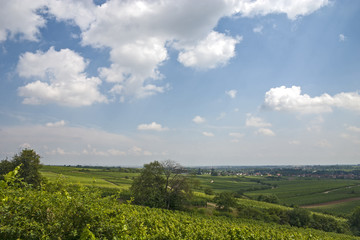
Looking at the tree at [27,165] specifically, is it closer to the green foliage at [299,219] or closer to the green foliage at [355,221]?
the green foliage at [299,219]

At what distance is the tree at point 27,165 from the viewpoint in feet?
142

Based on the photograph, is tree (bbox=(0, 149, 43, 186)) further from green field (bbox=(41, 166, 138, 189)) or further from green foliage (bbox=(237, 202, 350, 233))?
green foliage (bbox=(237, 202, 350, 233))

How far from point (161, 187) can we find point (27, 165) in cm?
2905

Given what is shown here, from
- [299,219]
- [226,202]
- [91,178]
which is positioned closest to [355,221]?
[299,219]

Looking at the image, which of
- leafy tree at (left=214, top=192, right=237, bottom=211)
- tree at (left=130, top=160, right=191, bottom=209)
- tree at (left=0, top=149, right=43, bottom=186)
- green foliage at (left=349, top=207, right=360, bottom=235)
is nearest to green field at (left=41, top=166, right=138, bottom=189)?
tree at (left=0, top=149, right=43, bottom=186)

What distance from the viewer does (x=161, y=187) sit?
53.7 meters

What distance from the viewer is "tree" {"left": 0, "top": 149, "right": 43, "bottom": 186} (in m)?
43.2

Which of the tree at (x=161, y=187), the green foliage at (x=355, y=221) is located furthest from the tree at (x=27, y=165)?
the green foliage at (x=355, y=221)

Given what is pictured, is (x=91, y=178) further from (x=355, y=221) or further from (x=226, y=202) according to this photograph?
(x=355, y=221)

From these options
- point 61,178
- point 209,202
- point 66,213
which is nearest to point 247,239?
point 66,213

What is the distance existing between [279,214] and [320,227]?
10882mm

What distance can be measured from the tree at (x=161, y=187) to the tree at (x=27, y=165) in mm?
20736

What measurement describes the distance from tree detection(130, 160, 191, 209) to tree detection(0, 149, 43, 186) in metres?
20.7

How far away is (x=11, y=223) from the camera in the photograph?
6168 mm
